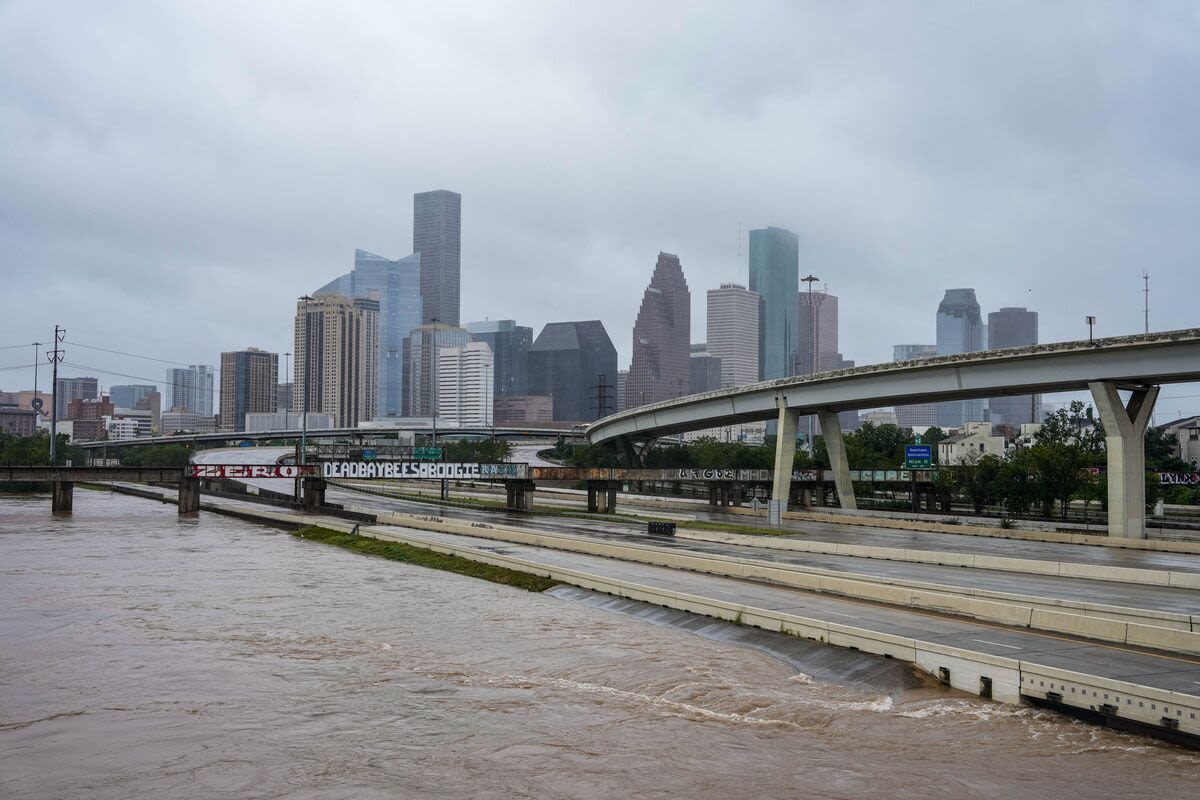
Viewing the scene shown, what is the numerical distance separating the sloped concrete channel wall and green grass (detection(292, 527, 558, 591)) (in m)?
0.83

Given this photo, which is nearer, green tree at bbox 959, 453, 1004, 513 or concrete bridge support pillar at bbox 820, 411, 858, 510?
concrete bridge support pillar at bbox 820, 411, 858, 510

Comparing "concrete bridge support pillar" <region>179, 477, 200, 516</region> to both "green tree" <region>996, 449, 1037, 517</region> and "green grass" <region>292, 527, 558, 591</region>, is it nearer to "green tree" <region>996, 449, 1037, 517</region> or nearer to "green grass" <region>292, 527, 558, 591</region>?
"green grass" <region>292, 527, 558, 591</region>

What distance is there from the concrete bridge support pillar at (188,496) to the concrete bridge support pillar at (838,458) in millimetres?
68115

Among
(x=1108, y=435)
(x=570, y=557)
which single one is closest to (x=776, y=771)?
(x=570, y=557)

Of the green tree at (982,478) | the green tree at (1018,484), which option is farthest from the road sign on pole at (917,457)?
the green tree at (982,478)

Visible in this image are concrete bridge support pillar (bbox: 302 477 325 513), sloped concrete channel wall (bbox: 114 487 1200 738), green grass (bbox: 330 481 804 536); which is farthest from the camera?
concrete bridge support pillar (bbox: 302 477 325 513)

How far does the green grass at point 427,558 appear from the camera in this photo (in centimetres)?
5247

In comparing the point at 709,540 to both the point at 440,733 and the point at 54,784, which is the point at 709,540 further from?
the point at 54,784

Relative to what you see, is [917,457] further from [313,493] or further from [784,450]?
[313,493]

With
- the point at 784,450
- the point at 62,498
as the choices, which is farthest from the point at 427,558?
the point at 62,498

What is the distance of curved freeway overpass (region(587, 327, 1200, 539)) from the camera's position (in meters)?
72.8

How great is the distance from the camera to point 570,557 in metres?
62.2

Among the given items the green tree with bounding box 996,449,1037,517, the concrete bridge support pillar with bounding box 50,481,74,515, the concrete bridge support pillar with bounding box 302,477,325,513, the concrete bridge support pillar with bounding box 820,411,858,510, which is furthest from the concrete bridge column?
the concrete bridge support pillar with bounding box 50,481,74,515

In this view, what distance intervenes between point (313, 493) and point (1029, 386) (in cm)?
7344
